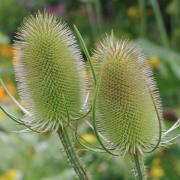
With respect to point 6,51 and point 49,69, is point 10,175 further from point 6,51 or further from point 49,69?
point 6,51

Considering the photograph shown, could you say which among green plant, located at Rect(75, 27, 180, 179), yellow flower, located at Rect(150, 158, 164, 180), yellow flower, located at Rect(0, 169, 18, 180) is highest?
green plant, located at Rect(75, 27, 180, 179)

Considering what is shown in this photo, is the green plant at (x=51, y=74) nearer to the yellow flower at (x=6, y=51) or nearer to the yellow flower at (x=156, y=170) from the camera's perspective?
the yellow flower at (x=156, y=170)

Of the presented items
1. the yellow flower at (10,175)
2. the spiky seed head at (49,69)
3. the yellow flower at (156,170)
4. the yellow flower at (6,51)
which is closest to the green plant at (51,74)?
the spiky seed head at (49,69)

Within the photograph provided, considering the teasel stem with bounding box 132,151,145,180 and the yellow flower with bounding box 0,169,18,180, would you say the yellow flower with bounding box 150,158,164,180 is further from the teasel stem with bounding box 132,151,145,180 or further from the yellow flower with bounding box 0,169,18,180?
the teasel stem with bounding box 132,151,145,180

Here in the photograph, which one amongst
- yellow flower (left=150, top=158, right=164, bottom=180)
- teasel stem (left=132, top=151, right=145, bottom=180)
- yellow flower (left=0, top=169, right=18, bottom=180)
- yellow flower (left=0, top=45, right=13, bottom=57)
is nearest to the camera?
teasel stem (left=132, top=151, right=145, bottom=180)

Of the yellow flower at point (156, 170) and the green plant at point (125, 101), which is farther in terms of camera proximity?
the yellow flower at point (156, 170)

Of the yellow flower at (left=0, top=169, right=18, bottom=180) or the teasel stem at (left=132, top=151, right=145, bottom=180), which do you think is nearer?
the teasel stem at (left=132, top=151, right=145, bottom=180)

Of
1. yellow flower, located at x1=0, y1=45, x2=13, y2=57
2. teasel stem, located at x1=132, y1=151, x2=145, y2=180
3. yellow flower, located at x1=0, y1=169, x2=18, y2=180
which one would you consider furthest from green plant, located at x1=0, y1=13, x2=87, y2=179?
yellow flower, located at x1=0, y1=45, x2=13, y2=57

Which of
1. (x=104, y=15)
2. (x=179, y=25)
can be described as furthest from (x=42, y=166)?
(x=104, y=15)
